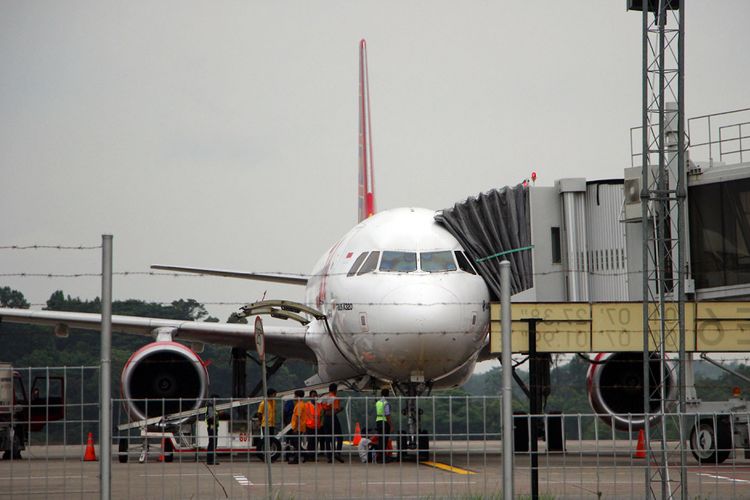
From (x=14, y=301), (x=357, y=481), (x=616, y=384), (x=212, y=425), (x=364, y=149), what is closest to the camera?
(x=14, y=301)

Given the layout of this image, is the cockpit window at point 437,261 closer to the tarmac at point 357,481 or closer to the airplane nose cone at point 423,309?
the airplane nose cone at point 423,309

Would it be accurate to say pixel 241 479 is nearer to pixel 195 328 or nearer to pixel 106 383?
pixel 106 383

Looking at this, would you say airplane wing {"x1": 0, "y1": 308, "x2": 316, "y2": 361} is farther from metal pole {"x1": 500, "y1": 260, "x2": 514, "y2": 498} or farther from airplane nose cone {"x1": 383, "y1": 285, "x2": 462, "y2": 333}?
metal pole {"x1": 500, "y1": 260, "x2": 514, "y2": 498}

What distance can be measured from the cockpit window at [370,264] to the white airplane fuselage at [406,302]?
22 mm

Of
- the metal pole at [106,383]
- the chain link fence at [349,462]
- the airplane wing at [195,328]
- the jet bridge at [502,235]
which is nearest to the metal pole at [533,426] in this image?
the chain link fence at [349,462]

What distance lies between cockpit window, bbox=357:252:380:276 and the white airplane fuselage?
22 mm

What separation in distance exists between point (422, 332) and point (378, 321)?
92 cm

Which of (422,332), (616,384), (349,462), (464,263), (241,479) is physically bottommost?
(241,479)

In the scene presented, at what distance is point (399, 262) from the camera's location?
17906 millimetres

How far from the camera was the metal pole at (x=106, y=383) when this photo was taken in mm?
8648

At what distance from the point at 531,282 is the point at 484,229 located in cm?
114

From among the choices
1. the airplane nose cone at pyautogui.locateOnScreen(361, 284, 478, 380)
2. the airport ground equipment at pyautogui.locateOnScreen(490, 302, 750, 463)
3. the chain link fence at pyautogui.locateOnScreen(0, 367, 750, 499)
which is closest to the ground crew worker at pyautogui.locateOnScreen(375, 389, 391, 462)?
the chain link fence at pyautogui.locateOnScreen(0, 367, 750, 499)

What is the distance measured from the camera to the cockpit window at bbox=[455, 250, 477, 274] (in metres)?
18.0

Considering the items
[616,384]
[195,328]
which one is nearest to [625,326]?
[616,384]
